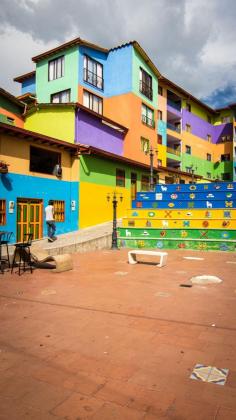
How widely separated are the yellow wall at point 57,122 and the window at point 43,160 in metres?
2.18

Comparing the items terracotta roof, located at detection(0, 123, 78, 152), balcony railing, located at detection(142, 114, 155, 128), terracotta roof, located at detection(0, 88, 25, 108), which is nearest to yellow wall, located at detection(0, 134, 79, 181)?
terracotta roof, located at detection(0, 123, 78, 152)

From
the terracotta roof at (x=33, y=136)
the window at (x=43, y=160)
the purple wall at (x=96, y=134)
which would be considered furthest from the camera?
the purple wall at (x=96, y=134)

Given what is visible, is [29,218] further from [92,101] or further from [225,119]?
[225,119]

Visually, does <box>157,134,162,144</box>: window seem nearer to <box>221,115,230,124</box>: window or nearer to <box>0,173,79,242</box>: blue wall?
<box>221,115,230,124</box>: window

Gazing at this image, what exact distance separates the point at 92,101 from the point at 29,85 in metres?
9.70

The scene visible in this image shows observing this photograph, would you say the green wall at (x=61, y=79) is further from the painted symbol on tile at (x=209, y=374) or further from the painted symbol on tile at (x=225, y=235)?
the painted symbol on tile at (x=209, y=374)

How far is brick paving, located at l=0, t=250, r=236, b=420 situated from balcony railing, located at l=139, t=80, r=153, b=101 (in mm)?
24594

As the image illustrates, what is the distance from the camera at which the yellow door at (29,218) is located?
15992 millimetres

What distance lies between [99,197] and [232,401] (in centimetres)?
1840

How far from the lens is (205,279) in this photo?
332 inches

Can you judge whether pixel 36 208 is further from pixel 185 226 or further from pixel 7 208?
pixel 185 226

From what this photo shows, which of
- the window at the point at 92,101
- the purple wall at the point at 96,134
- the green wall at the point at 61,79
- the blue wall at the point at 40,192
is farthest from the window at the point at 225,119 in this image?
the blue wall at the point at 40,192

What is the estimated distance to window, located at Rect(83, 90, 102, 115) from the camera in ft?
87.7

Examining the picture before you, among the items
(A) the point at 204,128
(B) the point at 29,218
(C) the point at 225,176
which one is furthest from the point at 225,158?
(B) the point at 29,218
